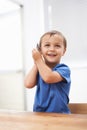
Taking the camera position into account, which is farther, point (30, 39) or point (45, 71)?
point (30, 39)

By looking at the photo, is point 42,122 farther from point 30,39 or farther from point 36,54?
point 30,39

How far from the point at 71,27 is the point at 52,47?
1951 millimetres

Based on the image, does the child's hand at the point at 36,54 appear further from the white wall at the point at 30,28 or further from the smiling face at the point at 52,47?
the white wall at the point at 30,28

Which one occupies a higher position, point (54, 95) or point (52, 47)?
point (52, 47)

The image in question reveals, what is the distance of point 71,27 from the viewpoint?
2789 mm

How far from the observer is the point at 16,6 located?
10.4ft

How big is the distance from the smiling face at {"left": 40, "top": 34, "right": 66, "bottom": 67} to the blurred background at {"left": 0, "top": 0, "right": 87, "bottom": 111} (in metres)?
1.83

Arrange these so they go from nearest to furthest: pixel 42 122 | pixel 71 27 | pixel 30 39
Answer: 1. pixel 42 122
2. pixel 71 27
3. pixel 30 39

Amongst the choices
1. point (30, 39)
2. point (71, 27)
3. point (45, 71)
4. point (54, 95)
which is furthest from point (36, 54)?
point (30, 39)

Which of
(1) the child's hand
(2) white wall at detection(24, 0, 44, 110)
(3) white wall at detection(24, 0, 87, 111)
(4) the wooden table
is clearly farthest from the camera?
(2) white wall at detection(24, 0, 44, 110)

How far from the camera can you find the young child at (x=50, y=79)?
2.68 feet

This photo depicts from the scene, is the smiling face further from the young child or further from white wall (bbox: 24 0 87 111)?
white wall (bbox: 24 0 87 111)

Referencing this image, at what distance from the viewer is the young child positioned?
0.82m

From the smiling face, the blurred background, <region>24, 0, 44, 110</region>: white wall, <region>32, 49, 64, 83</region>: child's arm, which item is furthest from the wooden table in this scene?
<region>24, 0, 44, 110</region>: white wall
